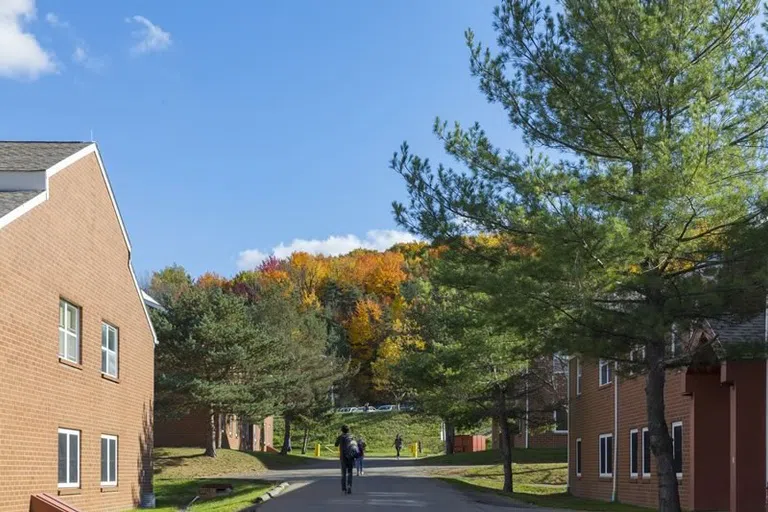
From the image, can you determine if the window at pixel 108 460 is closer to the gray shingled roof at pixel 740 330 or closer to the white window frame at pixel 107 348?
the white window frame at pixel 107 348

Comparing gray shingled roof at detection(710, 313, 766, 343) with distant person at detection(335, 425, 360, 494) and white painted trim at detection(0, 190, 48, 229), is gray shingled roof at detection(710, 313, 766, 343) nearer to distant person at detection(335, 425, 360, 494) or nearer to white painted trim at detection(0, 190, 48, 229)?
distant person at detection(335, 425, 360, 494)

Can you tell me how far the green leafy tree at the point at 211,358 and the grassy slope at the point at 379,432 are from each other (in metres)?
25.9

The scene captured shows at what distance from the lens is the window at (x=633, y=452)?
83.6ft

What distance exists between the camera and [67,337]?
20.0 metres

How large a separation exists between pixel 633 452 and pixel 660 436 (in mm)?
9328

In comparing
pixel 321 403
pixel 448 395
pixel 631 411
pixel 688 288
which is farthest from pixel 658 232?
pixel 321 403

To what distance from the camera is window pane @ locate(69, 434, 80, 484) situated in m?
19.9

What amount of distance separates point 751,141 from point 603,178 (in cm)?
257

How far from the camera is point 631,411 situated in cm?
2600

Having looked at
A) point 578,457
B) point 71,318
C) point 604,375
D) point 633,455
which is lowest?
point 578,457

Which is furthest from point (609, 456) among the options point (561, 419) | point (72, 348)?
point (561, 419)

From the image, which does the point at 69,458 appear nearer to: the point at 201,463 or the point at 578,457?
the point at 578,457

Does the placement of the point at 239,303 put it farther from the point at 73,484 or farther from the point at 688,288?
the point at 688,288

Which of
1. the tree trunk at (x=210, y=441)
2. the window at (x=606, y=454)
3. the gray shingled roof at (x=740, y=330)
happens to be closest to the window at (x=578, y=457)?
the window at (x=606, y=454)
